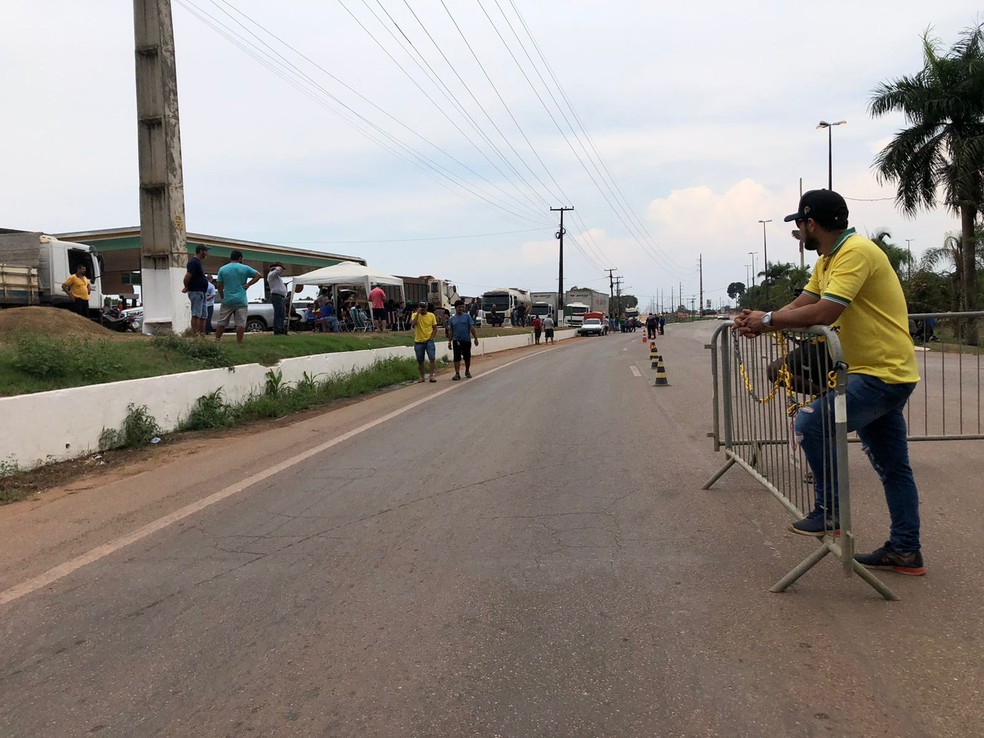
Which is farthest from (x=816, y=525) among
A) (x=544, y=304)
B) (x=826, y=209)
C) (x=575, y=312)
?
(x=575, y=312)

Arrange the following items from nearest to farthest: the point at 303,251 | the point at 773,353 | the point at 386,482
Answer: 1. the point at 773,353
2. the point at 386,482
3. the point at 303,251

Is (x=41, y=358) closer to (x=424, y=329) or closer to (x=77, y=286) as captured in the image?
(x=424, y=329)

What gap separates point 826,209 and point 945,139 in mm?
30042

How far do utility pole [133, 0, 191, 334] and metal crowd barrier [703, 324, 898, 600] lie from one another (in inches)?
461

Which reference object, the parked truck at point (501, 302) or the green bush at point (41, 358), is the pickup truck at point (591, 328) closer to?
the parked truck at point (501, 302)

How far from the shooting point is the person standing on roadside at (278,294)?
17616 millimetres

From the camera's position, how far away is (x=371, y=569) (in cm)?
470

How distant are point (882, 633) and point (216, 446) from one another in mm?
7616

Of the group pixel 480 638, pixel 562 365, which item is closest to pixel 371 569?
pixel 480 638

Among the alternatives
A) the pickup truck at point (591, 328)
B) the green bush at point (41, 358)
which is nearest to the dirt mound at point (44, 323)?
the green bush at point (41, 358)

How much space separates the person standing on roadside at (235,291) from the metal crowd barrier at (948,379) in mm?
10637

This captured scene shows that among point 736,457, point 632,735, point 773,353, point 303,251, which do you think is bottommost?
point 632,735

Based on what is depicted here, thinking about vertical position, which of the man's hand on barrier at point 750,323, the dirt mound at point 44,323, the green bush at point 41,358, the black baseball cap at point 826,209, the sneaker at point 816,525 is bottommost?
the sneaker at point 816,525

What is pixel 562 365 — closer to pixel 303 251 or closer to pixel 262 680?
pixel 262 680
